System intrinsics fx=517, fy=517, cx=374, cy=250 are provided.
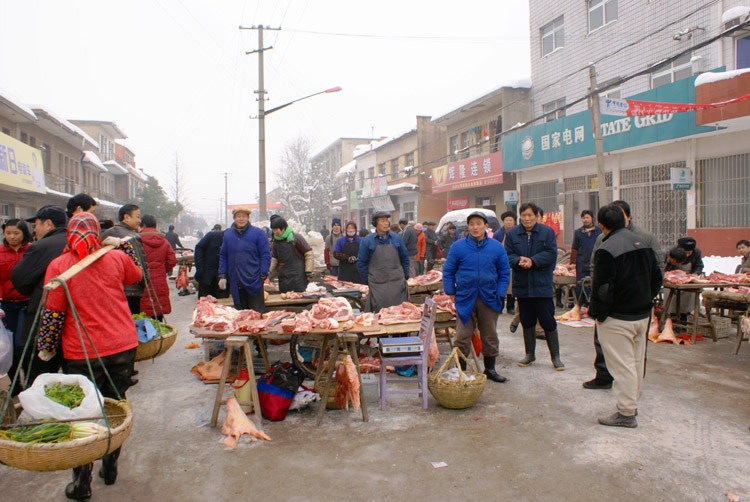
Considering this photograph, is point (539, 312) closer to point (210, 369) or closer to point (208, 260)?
point (210, 369)

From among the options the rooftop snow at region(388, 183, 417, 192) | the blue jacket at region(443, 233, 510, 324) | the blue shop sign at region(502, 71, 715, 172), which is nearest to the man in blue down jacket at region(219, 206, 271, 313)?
the blue jacket at region(443, 233, 510, 324)

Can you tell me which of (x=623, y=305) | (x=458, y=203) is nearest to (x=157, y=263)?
(x=623, y=305)

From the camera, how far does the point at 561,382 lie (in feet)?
19.6

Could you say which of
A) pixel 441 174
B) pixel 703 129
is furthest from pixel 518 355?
pixel 441 174

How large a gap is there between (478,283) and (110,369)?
12.3ft

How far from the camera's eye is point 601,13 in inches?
714

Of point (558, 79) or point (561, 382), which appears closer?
point (561, 382)

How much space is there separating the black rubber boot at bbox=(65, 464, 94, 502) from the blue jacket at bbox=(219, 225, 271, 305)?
3513 mm

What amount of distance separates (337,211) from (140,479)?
47413 mm

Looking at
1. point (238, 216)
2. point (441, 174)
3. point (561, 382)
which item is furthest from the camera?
point (441, 174)

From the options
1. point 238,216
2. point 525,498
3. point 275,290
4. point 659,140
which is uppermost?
point 659,140

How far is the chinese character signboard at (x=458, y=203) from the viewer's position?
26889 mm

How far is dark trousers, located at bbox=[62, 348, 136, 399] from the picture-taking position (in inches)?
140

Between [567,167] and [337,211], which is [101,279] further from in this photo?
[337,211]
